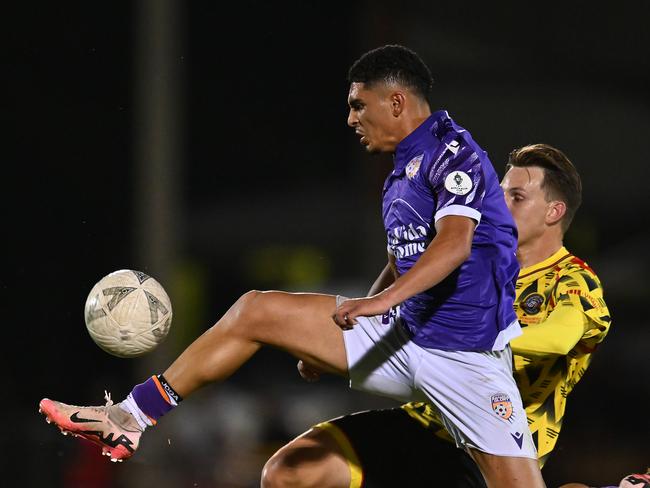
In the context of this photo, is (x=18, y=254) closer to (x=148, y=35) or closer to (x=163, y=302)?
(x=148, y=35)

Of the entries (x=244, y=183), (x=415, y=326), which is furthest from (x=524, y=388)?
(x=244, y=183)

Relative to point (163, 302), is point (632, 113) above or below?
above

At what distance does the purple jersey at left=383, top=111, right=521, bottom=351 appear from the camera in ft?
12.3

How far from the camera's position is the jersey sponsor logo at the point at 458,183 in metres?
3.59

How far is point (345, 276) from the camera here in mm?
18875

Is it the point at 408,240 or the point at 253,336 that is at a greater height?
the point at 408,240

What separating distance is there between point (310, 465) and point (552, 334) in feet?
3.83

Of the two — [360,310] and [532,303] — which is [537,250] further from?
[360,310]

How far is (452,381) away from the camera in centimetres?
378

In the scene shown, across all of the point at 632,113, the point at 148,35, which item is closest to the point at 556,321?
the point at 632,113

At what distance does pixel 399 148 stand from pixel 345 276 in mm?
15025

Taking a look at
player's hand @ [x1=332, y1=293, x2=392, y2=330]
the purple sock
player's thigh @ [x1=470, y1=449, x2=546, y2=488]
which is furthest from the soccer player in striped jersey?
player's hand @ [x1=332, y1=293, x2=392, y2=330]

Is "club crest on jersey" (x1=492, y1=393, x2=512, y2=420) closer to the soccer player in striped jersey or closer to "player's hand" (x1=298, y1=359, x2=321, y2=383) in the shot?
the soccer player in striped jersey

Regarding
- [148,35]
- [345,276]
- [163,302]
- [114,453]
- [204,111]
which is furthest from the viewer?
[204,111]
